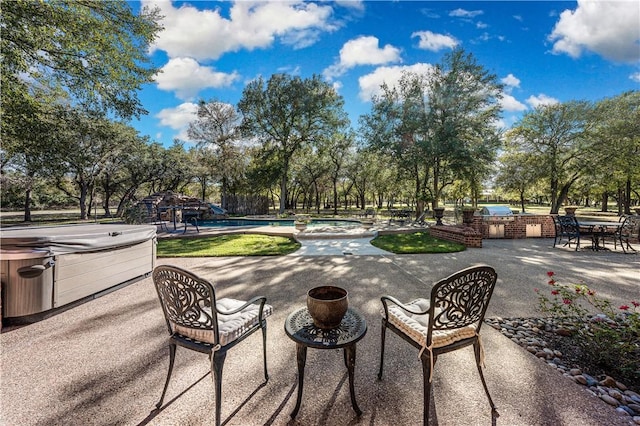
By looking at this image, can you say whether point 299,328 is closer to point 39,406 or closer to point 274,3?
point 39,406

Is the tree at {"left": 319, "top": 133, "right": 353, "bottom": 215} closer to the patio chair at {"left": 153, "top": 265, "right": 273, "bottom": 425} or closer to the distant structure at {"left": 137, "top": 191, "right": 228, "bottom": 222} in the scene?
the distant structure at {"left": 137, "top": 191, "right": 228, "bottom": 222}

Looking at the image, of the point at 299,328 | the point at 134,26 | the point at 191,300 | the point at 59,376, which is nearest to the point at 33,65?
the point at 134,26

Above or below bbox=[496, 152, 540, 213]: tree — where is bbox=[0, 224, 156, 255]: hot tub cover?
below

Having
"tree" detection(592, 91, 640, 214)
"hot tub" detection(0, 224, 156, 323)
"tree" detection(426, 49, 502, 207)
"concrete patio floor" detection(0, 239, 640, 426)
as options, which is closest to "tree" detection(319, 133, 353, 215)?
"tree" detection(426, 49, 502, 207)

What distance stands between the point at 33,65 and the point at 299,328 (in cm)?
959

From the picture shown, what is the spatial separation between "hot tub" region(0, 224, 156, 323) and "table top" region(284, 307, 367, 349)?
3.29 metres

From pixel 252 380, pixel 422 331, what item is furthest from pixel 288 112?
pixel 422 331

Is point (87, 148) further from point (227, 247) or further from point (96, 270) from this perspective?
point (96, 270)

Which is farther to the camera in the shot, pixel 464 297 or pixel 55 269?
pixel 55 269

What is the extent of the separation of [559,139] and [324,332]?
2460cm

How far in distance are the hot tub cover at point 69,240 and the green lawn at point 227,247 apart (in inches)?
87.3

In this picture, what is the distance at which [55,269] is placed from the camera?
3.06m

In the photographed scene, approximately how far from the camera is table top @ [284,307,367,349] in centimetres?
164

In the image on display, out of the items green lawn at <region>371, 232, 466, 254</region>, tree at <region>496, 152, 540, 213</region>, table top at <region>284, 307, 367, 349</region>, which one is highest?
tree at <region>496, 152, 540, 213</region>
